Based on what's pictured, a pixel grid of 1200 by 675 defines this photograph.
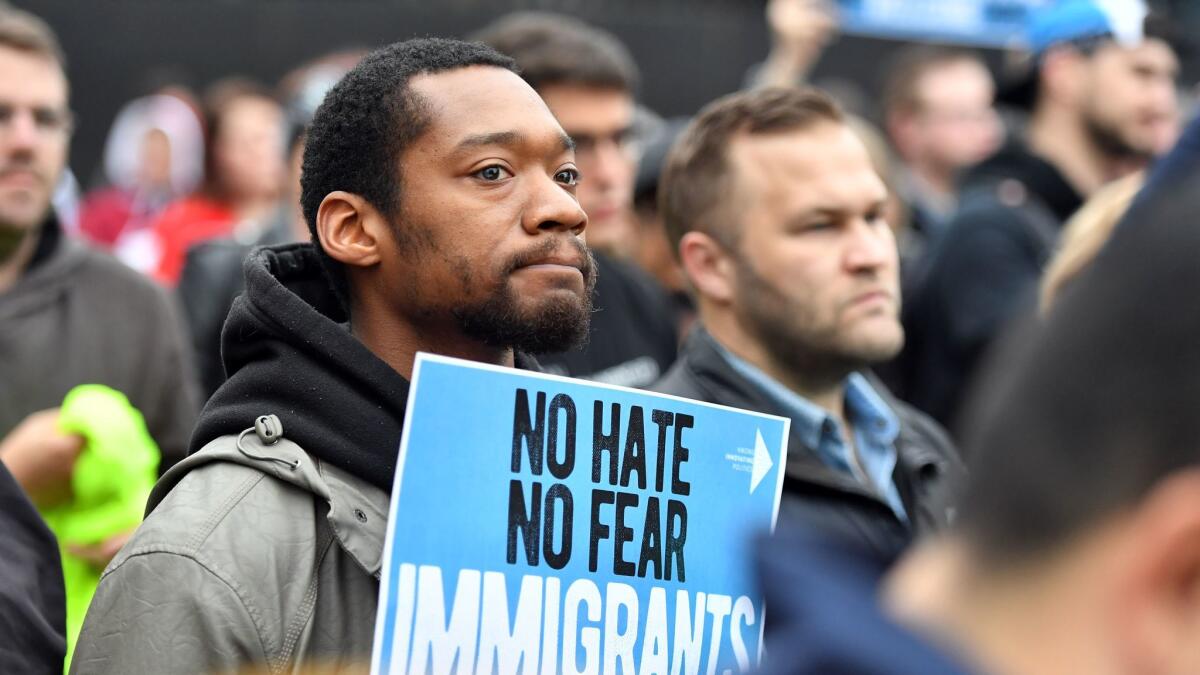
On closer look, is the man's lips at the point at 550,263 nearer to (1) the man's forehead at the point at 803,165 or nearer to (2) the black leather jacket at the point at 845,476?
(2) the black leather jacket at the point at 845,476

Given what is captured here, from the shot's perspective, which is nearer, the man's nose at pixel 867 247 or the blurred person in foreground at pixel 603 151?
the man's nose at pixel 867 247

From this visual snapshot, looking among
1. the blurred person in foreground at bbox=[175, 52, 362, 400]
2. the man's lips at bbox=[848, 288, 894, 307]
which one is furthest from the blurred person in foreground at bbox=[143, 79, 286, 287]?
the man's lips at bbox=[848, 288, 894, 307]

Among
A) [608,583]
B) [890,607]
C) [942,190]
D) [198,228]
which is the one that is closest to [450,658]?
[608,583]

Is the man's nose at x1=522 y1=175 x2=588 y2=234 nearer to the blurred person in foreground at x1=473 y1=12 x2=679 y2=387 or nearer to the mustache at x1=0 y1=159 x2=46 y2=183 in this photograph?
the blurred person in foreground at x1=473 y1=12 x2=679 y2=387

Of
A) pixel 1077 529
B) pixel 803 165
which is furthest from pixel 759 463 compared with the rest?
pixel 1077 529

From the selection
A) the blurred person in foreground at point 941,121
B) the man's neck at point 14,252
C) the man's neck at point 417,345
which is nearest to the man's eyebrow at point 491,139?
the man's neck at point 417,345

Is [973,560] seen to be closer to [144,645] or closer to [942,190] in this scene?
Answer: [144,645]

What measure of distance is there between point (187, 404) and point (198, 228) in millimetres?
3058

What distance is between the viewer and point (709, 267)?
4016 mm

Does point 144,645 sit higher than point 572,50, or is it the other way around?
point 572,50

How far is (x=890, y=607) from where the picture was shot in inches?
41.7

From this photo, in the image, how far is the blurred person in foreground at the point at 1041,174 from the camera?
17.8ft

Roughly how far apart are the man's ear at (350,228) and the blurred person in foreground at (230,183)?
441 centimetres

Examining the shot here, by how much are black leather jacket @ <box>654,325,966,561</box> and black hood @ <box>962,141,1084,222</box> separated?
2.07 metres
